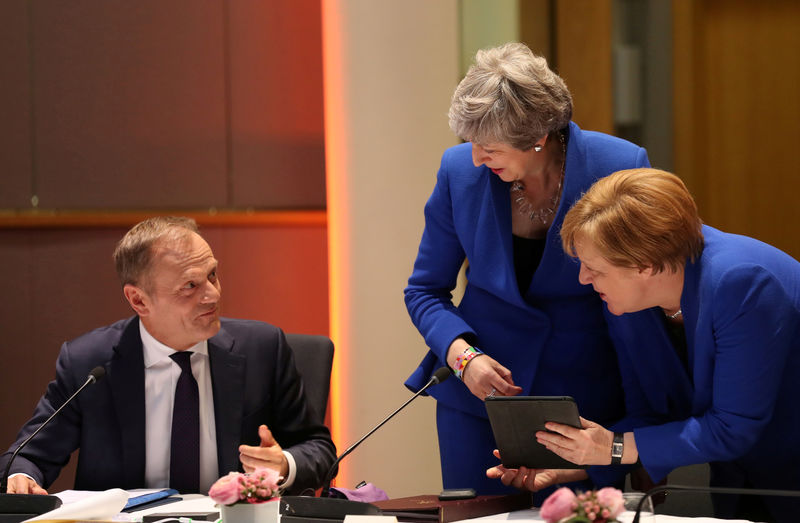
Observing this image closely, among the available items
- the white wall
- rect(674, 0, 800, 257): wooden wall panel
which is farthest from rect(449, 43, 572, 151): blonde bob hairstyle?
rect(674, 0, 800, 257): wooden wall panel

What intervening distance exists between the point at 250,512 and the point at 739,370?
38.5 inches

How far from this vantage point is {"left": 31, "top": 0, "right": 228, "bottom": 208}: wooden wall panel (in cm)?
389

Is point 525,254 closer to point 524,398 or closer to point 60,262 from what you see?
point 524,398

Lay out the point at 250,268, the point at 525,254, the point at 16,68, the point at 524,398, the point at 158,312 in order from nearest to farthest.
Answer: the point at 524,398 < the point at 525,254 < the point at 158,312 < the point at 16,68 < the point at 250,268

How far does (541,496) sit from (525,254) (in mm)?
584

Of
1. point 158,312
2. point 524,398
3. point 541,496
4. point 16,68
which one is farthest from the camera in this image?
point 16,68

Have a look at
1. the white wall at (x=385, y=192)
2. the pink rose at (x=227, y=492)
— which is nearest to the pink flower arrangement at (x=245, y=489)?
the pink rose at (x=227, y=492)

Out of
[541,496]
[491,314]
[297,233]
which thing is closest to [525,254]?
[491,314]

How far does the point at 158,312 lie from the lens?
2.54m

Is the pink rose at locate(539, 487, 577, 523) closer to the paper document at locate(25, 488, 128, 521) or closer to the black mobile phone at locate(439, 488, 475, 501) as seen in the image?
the black mobile phone at locate(439, 488, 475, 501)

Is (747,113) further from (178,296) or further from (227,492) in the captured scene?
(227,492)

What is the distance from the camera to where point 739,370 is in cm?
187

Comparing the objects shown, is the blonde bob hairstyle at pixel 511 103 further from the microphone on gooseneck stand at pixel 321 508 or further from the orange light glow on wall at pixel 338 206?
the orange light glow on wall at pixel 338 206

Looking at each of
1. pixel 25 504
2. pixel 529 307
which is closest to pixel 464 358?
pixel 529 307
